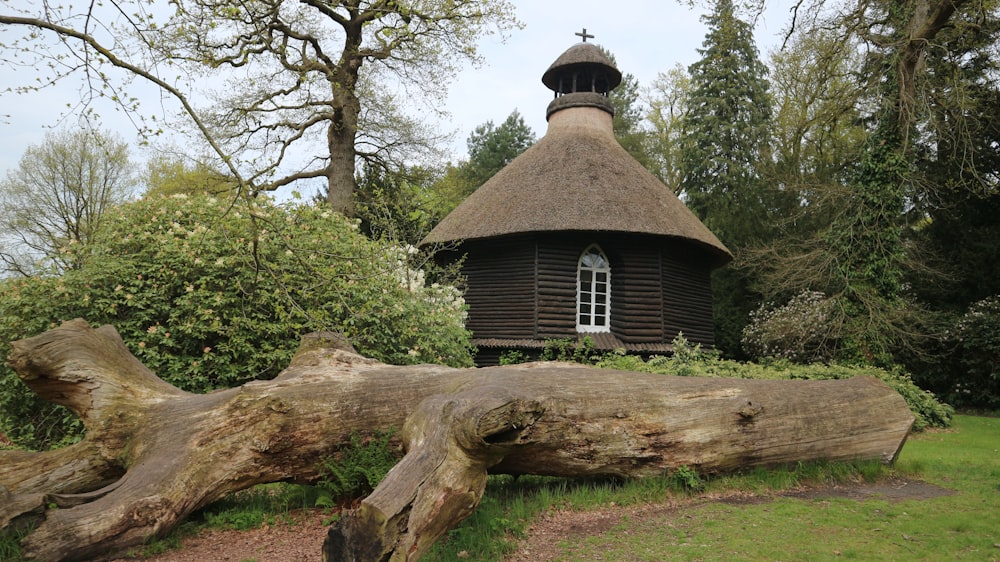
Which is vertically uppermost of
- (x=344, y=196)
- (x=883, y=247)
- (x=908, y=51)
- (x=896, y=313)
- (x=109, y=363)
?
(x=908, y=51)

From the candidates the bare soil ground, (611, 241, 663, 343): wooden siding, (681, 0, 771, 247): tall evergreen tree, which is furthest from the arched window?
(681, 0, 771, 247): tall evergreen tree

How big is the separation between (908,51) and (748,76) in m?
15.9

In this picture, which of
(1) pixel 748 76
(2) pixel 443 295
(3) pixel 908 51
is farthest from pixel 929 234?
(2) pixel 443 295

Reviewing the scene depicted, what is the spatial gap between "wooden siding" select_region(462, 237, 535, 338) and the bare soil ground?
9348mm

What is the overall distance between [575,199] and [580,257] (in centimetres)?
149

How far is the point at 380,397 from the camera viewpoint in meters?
5.32

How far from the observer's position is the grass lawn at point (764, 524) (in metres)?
4.25

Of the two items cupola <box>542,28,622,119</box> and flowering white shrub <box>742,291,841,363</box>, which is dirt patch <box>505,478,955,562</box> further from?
cupola <box>542,28,622,119</box>

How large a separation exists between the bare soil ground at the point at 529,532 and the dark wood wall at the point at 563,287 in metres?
9.12

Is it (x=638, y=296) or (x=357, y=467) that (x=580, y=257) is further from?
(x=357, y=467)

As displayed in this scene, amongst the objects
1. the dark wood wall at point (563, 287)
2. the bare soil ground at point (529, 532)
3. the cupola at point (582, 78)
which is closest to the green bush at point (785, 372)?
the dark wood wall at point (563, 287)

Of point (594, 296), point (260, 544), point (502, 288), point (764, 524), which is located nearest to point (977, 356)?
point (594, 296)

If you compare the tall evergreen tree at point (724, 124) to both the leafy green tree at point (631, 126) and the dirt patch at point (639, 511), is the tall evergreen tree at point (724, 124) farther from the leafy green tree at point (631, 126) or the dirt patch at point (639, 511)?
the dirt patch at point (639, 511)

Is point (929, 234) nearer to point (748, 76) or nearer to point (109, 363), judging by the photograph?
point (748, 76)
